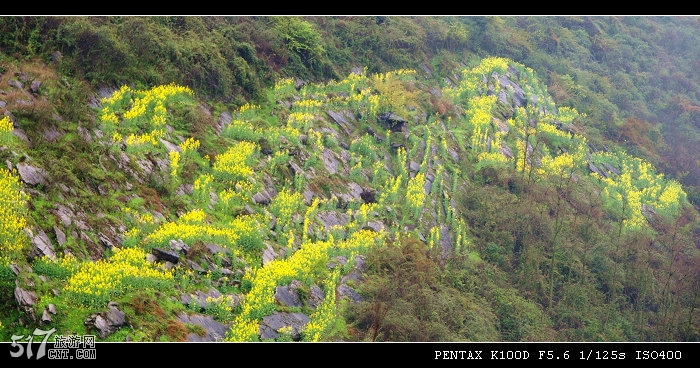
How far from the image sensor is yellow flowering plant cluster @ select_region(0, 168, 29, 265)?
12883 millimetres

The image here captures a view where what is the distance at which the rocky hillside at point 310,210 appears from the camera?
14.1 metres

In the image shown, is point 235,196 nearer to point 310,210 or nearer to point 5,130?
point 310,210

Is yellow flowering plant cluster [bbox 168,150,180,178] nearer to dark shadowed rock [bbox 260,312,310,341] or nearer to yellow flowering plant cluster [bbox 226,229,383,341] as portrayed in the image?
yellow flowering plant cluster [bbox 226,229,383,341]

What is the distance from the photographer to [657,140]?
3928 cm

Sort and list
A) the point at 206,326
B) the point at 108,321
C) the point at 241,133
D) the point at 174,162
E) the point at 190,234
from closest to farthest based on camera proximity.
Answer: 1. the point at 108,321
2. the point at 206,326
3. the point at 190,234
4. the point at 174,162
5. the point at 241,133

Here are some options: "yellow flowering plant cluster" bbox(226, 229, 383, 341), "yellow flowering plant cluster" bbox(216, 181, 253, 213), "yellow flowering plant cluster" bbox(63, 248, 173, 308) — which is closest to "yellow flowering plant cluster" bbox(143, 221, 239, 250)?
"yellow flowering plant cluster" bbox(63, 248, 173, 308)

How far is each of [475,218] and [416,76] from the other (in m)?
10.4

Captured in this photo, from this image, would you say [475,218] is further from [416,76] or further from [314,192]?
[416,76]

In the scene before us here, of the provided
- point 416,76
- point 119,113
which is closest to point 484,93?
point 416,76

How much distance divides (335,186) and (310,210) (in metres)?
2.43

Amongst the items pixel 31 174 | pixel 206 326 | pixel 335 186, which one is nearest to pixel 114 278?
pixel 206 326

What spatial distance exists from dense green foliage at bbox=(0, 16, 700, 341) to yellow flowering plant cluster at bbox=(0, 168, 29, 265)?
0.06 m

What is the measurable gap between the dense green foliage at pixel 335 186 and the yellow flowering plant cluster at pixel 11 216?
61 millimetres

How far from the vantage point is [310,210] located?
67.2 feet
